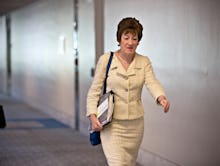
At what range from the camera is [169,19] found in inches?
226

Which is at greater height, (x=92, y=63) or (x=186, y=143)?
(x=92, y=63)

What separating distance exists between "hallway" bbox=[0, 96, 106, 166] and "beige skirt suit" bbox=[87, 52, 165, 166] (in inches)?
117

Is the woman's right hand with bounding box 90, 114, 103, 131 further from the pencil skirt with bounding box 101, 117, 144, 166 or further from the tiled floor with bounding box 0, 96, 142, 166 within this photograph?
the tiled floor with bounding box 0, 96, 142, 166

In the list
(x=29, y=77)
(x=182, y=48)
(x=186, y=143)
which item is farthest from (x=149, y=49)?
(x=29, y=77)

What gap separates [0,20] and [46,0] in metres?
6.87

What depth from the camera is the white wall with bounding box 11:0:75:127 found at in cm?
1040

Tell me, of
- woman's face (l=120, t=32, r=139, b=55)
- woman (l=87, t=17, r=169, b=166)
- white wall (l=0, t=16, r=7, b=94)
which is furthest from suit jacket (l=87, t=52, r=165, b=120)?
white wall (l=0, t=16, r=7, b=94)

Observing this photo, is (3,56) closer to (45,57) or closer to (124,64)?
(45,57)

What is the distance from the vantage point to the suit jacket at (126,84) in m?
3.78

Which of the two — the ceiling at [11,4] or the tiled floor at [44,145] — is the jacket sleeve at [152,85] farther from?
the ceiling at [11,4]

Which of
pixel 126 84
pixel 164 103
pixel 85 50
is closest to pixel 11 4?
pixel 85 50

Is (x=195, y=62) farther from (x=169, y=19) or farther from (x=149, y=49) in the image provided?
(x=149, y=49)

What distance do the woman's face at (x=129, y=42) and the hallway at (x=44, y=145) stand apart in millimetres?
3252

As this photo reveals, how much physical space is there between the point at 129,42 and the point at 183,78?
1.87m
